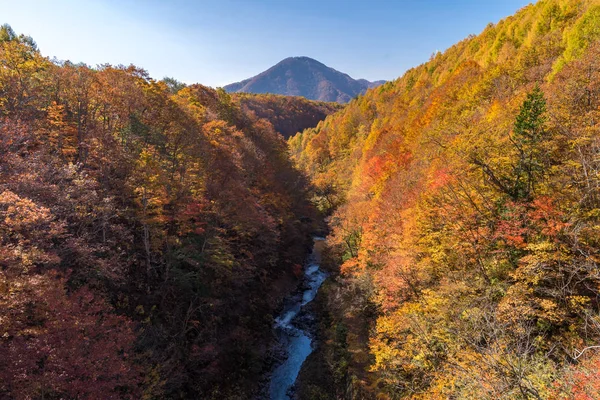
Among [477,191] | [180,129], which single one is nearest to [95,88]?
[180,129]

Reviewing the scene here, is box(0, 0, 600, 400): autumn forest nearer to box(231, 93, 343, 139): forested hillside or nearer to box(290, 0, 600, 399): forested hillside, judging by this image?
box(290, 0, 600, 399): forested hillside

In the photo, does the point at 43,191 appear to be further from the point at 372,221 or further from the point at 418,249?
the point at 372,221

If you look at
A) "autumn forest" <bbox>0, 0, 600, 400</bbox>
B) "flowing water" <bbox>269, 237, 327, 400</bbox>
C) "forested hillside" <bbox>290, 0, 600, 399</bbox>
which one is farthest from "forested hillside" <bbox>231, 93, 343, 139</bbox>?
"forested hillside" <bbox>290, 0, 600, 399</bbox>

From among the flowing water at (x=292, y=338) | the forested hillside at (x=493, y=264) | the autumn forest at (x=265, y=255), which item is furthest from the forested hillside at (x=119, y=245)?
the forested hillside at (x=493, y=264)

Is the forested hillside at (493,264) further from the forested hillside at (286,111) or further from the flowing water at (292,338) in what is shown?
the forested hillside at (286,111)

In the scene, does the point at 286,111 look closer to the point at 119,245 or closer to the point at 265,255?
the point at 265,255
